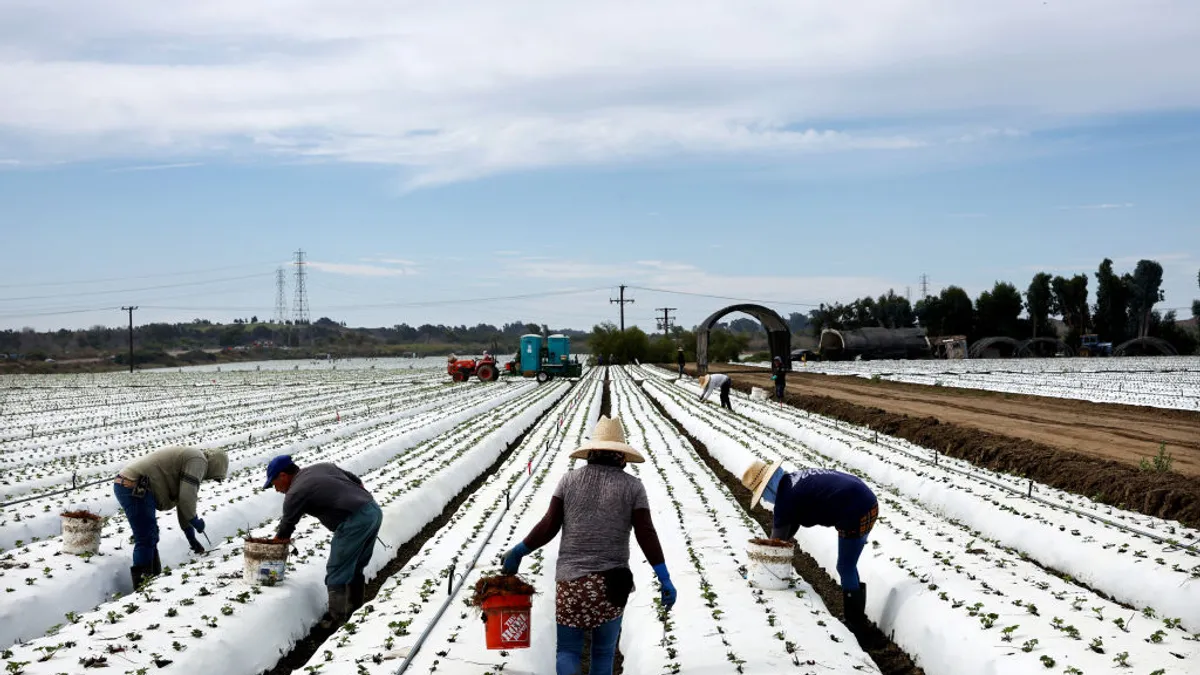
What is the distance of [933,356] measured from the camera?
297 ft

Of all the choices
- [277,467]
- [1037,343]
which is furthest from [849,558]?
[1037,343]

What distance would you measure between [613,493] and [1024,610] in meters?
4.18

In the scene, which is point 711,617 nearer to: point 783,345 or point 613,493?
point 613,493

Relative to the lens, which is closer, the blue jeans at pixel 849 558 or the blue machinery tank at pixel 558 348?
the blue jeans at pixel 849 558

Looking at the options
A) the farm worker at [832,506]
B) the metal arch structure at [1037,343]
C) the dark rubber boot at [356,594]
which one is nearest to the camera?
the farm worker at [832,506]

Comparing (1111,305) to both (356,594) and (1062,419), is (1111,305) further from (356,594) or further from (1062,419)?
(356,594)

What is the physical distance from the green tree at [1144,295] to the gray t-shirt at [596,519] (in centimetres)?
10235

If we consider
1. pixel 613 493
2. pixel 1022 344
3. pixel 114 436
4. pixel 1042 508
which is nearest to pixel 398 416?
pixel 114 436

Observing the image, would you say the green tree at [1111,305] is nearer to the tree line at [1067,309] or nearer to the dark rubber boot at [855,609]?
the tree line at [1067,309]

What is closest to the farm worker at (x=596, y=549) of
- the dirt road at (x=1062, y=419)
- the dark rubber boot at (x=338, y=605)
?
the dark rubber boot at (x=338, y=605)

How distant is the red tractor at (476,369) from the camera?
54844mm

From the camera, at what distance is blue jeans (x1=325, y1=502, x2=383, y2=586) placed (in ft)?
28.1

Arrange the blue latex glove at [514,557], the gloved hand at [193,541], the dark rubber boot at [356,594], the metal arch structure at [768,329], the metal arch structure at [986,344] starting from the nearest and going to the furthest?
the blue latex glove at [514,557] → the dark rubber boot at [356,594] → the gloved hand at [193,541] → the metal arch structure at [768,329] → the metal arch structure at [986,344]

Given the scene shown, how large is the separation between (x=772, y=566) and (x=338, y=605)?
3.92 m
